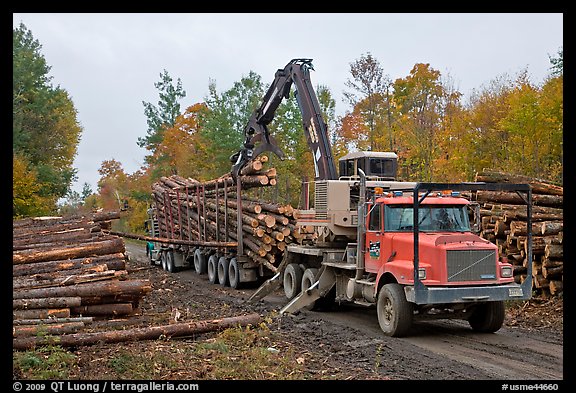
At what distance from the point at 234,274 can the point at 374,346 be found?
9.96 m

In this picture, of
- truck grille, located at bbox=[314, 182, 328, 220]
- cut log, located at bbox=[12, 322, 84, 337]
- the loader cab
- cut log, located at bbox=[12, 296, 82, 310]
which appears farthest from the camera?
the loader cab

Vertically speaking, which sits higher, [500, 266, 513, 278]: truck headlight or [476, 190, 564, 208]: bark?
[476, 190, 564, 208]: bark

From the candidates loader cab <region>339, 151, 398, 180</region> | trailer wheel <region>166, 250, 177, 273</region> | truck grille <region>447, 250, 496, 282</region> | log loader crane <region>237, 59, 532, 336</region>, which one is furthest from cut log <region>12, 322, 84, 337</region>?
trailer wheel <region>166, 250, 177, 273</region>

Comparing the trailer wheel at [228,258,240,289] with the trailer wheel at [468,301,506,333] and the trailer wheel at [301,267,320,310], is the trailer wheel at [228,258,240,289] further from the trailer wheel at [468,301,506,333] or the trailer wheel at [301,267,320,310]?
the trailer wheel at [468,301,506,333]

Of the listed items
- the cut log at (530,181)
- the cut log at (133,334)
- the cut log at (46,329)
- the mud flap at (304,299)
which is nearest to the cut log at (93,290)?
the cut log at (46,329)

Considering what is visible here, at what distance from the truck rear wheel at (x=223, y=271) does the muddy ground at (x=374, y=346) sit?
4.64 meters

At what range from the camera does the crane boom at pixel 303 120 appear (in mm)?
16453

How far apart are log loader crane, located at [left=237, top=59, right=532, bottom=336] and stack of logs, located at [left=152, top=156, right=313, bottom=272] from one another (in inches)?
107

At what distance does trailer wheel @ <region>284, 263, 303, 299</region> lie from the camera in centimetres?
1558
